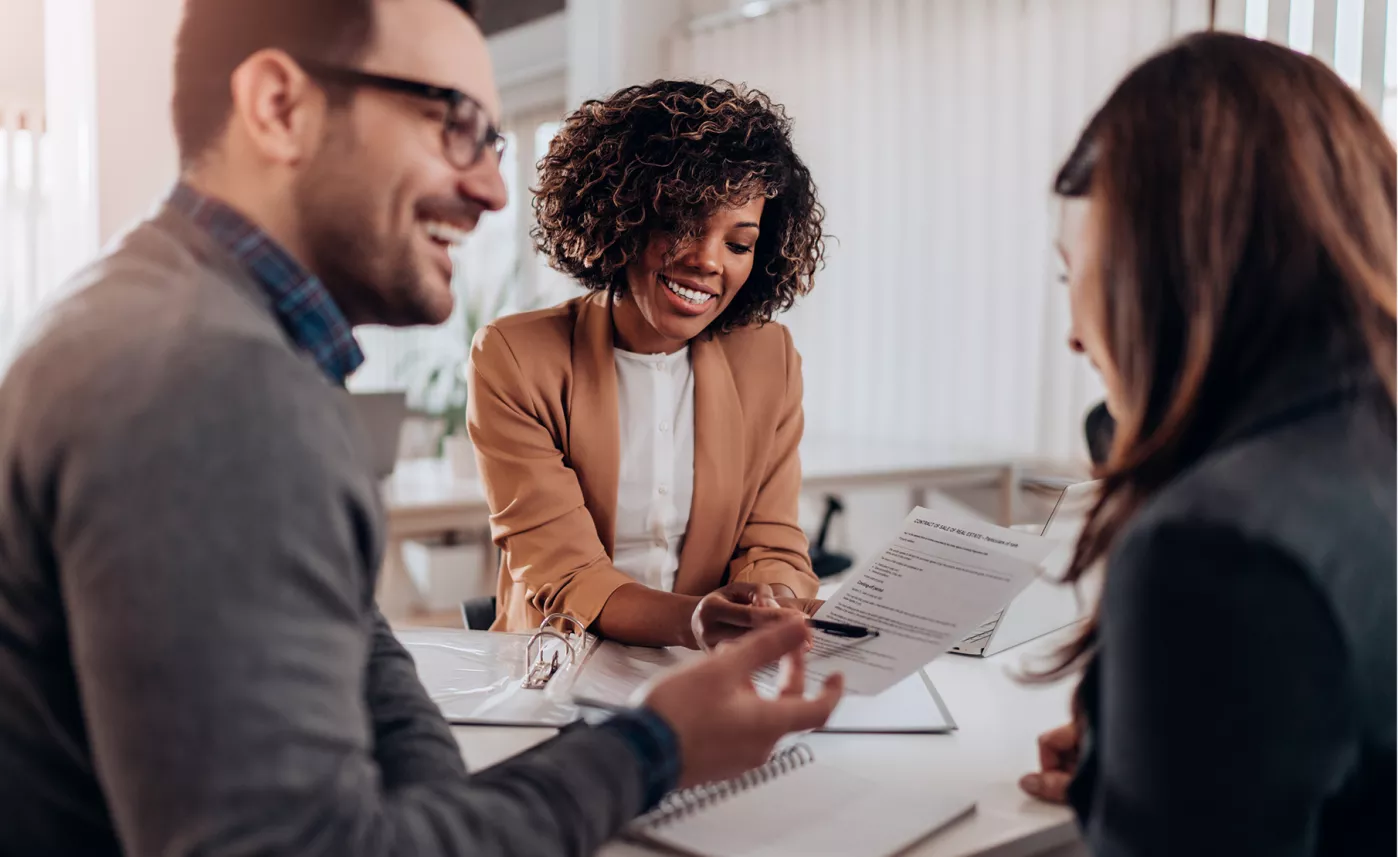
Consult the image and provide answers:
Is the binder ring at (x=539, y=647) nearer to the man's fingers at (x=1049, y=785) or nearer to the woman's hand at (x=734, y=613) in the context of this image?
the woman's hand at (x=734, y=613)

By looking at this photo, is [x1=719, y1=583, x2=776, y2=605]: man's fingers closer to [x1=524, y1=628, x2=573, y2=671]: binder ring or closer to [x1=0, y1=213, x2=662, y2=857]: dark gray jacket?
[x1=524, y1=628, x2=573, y2=671]: binder ring

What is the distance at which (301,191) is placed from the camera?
0.82m

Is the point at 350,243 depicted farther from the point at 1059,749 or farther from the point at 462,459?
the point at 462,459

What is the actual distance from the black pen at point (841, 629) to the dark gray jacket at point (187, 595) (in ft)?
1.56

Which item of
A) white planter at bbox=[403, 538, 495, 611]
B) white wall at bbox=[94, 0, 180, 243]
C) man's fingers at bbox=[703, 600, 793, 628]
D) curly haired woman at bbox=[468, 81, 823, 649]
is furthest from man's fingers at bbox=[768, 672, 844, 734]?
white planter at bbox=[403, 538, 495, 611]

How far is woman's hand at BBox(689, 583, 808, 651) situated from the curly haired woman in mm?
120

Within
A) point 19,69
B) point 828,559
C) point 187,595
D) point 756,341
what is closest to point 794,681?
point 187,595

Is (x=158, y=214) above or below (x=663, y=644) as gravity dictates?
above

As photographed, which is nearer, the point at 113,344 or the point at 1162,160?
the point at 113,344

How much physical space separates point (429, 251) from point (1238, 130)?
0.62 meters

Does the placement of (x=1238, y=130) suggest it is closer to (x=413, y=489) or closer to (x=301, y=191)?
(x=301, y=191)

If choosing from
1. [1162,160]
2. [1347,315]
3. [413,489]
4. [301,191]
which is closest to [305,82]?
[301,191]

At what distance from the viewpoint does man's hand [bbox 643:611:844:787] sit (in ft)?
2.83

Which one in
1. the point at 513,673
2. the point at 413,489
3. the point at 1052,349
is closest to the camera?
the point at 513,673
